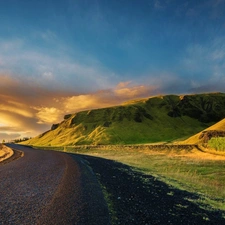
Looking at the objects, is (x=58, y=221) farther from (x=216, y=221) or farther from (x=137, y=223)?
(x=216, y=221)

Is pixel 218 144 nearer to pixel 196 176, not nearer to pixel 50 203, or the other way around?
pixel 196 176

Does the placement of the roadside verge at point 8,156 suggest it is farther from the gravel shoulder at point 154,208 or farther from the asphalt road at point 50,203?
the gravel shoulder at point 154,208

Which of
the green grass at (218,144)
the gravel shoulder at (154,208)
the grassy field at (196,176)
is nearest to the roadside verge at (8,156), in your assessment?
the grassy field at (196,176)

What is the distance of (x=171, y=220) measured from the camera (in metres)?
10.1

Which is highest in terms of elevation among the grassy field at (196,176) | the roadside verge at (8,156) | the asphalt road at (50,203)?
the roadside verge at (8,156)

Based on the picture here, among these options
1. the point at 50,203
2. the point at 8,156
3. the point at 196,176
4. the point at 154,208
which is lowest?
the point at 196,176

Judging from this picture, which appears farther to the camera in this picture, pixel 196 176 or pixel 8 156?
pixel 8 156

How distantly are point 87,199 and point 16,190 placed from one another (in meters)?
4.39

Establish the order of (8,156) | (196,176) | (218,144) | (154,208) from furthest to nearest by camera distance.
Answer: (218,144), (8,156), (196,176), (154,208)

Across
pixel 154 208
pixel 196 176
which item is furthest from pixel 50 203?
pixel 196 176

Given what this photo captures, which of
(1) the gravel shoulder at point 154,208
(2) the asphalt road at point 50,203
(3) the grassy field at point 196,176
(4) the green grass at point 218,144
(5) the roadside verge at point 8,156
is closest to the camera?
(2) the asphalt road at point 50,203

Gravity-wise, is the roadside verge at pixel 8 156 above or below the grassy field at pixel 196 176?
above

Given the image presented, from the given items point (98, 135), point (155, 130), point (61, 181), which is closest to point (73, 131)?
point (98, 135)

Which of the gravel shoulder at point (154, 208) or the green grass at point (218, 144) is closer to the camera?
the gravel shoulder at point (154, 208)
